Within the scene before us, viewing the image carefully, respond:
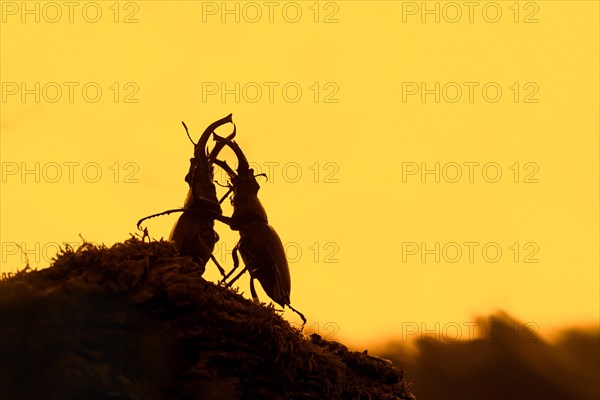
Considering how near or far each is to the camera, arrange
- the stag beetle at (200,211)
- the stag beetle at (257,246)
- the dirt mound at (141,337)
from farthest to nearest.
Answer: the stag beetle at (257,246), the stag beetle at (200,211), the dirt mound at (141,337)

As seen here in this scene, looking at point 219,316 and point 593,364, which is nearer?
point 219,316

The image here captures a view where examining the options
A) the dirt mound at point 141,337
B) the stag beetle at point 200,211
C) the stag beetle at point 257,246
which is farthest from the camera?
the stag beetle at point 257,246

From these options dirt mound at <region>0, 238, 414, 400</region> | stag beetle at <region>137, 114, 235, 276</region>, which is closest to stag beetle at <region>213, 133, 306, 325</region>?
stag beetle at <region>137, 114, 235, 276</region>

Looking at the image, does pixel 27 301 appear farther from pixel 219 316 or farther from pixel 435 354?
pixel 435 354

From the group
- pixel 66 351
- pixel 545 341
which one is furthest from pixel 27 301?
pixel 545 341

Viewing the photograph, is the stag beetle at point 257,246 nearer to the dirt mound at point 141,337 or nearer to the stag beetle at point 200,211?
the stag beetle at point 200,211

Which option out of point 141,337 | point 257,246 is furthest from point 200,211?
point 141,337

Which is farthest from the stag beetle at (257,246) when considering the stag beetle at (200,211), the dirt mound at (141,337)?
the dirt mound at (141,337)

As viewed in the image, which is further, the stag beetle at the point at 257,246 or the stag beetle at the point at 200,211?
the stag beetle at the point at 257,246
